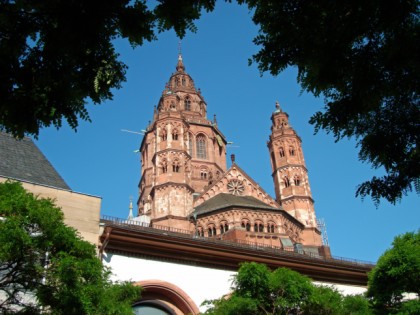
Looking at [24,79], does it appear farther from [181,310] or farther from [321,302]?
[181,310]

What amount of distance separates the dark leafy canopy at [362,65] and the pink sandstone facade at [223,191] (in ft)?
86.6

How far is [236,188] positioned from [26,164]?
2998 cm

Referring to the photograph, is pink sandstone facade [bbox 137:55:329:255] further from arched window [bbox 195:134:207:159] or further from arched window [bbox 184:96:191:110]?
arched window [bbox 184:96:191:110]

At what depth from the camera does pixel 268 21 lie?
521 cm

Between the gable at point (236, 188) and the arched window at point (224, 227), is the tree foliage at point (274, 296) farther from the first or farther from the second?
the gable at point (236, 188)

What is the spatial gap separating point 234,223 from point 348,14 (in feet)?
108

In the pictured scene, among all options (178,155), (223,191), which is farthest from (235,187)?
(178,155)

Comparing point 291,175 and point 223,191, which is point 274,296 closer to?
point 223,191

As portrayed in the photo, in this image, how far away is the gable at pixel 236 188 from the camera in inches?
1704

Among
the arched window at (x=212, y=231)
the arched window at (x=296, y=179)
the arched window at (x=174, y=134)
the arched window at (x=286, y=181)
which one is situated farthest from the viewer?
the arched window at (x=286, y=181)

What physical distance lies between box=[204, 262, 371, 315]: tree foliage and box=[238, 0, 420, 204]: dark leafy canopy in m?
7.42

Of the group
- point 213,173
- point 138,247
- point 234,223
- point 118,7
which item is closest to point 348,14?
point 118,7

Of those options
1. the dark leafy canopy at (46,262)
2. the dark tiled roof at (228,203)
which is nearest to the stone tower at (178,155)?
the dark tiled roof at (228,203)

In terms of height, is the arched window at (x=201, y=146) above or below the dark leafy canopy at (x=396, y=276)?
above
